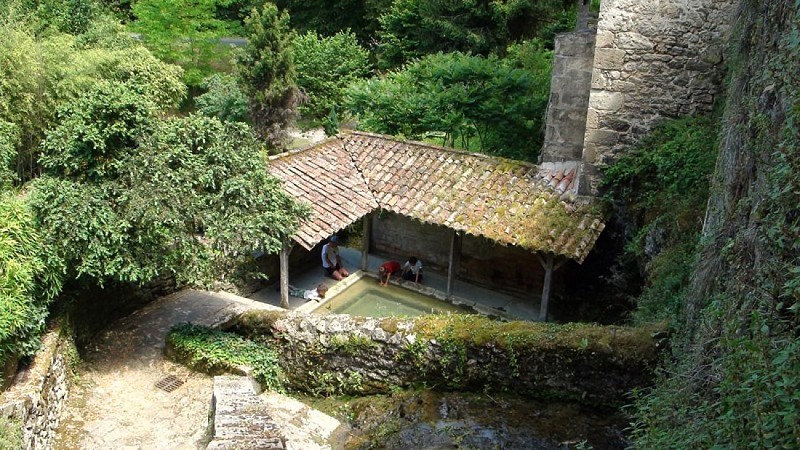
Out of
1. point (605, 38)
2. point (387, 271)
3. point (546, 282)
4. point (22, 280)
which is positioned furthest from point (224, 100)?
point (22, 280)

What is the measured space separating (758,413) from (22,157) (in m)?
16.5

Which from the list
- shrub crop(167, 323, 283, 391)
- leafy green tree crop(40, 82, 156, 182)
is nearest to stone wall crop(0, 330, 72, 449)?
shrub crop(167, 323, 283, 391)

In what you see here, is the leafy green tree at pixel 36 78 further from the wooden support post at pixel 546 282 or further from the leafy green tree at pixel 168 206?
the wooden support post at pixel 546 282

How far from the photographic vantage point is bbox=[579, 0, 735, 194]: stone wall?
10859 millimetres

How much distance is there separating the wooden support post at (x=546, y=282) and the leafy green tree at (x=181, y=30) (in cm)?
1544

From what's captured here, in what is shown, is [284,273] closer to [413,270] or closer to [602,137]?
[413,270]

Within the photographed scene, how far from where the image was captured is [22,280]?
800cm

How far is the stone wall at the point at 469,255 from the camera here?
13.8 m

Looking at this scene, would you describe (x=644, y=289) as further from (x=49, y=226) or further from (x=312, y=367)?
(x=49, y=226)

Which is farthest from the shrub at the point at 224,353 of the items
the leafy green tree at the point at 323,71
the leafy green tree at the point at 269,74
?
the leafy green tree at the point at 323,71

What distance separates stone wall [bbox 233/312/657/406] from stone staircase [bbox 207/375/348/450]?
693 millimetres

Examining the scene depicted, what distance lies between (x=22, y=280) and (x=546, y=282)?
8574 millimetres

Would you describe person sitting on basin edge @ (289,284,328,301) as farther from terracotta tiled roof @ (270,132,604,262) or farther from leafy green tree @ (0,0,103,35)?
leafy green tree @ (0,0,103,35)

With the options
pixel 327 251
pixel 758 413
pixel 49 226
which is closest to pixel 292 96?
pixel 327 251
